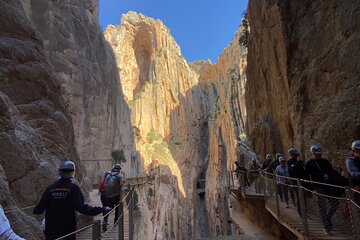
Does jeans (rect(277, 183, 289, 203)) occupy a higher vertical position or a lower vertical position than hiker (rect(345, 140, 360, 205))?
lower

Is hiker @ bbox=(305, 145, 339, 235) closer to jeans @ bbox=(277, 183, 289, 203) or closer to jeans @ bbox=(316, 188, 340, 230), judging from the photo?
jeans @ bbox=(316, 188, 340, 230)

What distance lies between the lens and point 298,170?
7.39m

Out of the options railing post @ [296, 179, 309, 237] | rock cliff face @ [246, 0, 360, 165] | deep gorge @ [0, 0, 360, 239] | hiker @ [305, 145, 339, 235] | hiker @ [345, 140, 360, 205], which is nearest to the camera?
hiker @ [345, 140, 360, 205]

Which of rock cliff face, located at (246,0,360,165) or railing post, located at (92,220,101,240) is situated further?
rock cliff face, located at (246,0,360,165)

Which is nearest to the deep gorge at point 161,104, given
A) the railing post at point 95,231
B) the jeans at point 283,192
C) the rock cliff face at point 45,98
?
the rock cliff face at point 45,98

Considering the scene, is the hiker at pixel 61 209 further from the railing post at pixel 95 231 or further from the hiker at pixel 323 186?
the hiker at pixel 323 186

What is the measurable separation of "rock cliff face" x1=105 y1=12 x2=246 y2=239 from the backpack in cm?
3404

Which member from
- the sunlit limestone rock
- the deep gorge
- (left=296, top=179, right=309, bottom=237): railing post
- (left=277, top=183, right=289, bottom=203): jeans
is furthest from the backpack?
the sunlit limestone rock

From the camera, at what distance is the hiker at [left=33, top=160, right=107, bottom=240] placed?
434 centimetres

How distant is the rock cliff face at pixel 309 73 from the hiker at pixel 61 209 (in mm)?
7931

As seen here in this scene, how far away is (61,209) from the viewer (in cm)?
436

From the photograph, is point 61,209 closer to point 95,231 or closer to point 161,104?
point 95,231

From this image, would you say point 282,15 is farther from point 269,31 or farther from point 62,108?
point 62,108

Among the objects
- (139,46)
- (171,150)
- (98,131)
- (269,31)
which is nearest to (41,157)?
(269,31)
